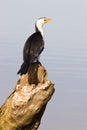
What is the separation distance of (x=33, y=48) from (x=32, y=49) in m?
0.07

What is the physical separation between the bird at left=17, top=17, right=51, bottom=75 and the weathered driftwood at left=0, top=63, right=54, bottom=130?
0.30 meters

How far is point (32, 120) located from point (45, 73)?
129 centimetres

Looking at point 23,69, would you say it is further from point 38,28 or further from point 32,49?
point 38,28

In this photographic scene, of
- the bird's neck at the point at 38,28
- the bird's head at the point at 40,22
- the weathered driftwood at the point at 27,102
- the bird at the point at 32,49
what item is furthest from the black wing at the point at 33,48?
the weathered driftwood at the point at 27,102

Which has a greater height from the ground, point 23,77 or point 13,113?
point 23,77

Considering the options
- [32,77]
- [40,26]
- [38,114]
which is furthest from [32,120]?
[40,26]

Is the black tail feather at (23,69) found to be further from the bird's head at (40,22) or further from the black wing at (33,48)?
the bird's head at (40,22)

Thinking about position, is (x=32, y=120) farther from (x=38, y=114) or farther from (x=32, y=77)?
(x=32, y=77)

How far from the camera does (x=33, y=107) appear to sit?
34.0 feet

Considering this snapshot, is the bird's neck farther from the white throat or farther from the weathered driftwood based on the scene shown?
the weathered driftwood

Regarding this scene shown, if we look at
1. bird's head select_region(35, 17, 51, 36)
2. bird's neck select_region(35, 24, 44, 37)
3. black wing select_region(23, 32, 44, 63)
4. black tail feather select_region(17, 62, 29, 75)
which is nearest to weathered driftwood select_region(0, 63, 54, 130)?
black tail feather select_region(17, 62, 29, 75)

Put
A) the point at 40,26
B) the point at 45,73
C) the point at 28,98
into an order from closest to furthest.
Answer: the point at 28,98
the point at 45,73
the point at 40,26

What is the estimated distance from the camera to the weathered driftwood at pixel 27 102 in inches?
408

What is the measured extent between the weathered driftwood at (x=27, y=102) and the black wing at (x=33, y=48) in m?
0.72
